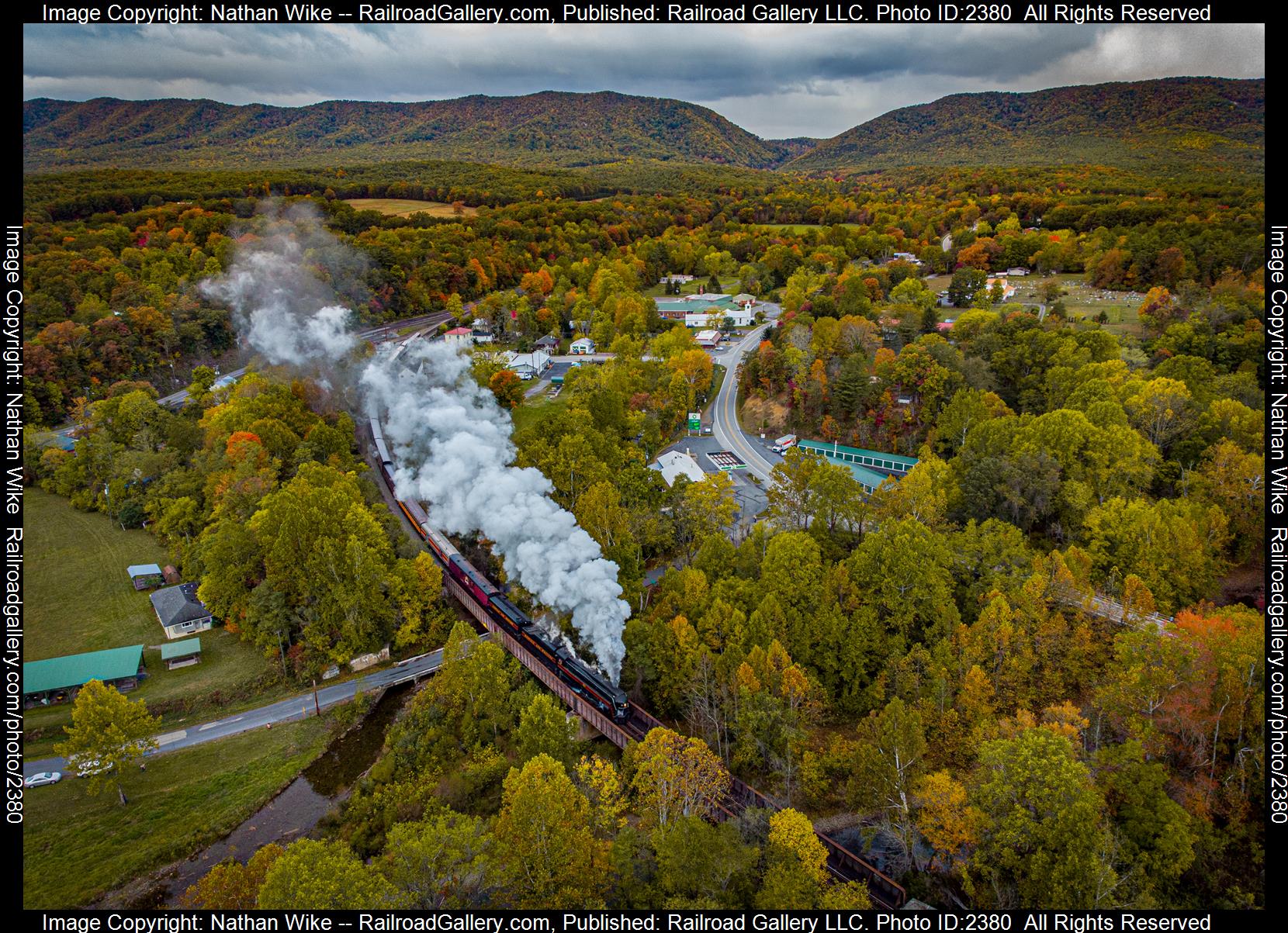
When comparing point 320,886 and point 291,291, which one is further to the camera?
point 291,291

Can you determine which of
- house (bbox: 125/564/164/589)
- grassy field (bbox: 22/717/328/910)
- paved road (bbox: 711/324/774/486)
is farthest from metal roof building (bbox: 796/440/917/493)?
house (bbox: 125/564/164/589)

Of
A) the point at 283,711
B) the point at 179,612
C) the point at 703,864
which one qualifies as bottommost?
the point at 283,711

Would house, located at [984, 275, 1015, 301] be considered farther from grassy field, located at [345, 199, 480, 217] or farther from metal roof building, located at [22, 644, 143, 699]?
metal roof building, located at [22, 644, 143, 699]

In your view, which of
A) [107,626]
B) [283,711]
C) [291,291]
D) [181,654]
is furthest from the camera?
[291,291]

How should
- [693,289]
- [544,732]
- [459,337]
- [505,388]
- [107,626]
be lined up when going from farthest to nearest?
[693,289], [459,337], [505,388], [107,626], [544,732]

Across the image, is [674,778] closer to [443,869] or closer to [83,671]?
[443,869]

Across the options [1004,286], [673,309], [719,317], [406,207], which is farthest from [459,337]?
[1004,286]

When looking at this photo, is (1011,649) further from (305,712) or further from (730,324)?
(730,324)

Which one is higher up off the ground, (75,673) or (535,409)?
(535,409)
